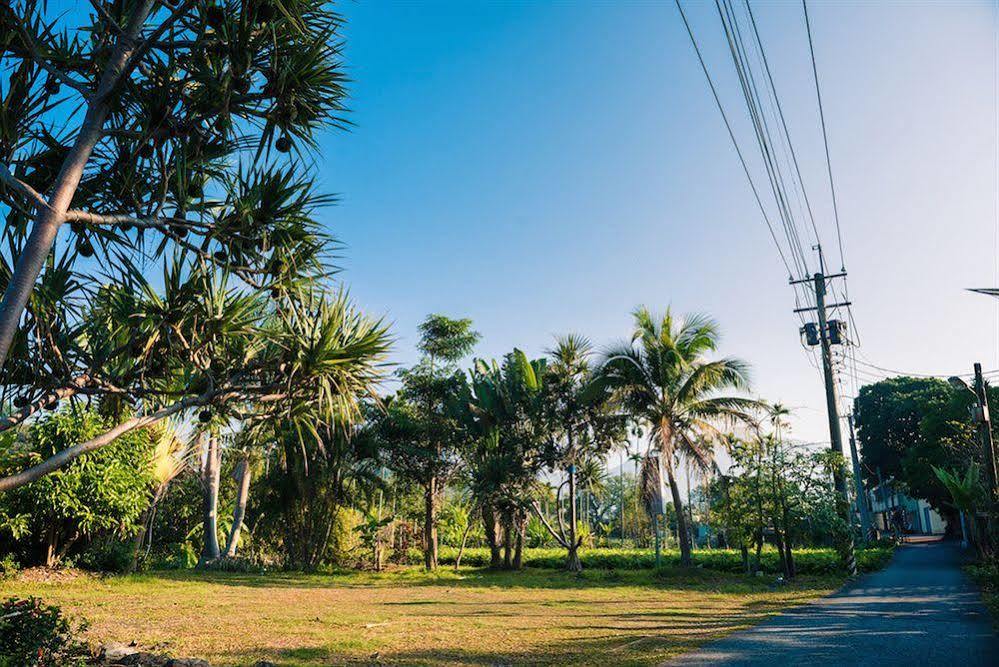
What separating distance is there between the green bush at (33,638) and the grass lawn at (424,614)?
4.33ft

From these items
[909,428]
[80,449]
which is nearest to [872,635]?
[80,449]

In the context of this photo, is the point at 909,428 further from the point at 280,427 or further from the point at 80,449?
the point at 80,449

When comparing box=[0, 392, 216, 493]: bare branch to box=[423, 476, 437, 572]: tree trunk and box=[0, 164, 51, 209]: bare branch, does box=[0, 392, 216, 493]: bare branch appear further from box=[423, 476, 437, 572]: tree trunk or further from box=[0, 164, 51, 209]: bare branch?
box=[423, 476, 437, 572]: tree trunk

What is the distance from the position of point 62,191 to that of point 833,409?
2002cm

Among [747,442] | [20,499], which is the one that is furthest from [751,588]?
[20,499]

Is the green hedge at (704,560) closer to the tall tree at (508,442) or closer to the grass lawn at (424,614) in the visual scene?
the grass lawn at (424,614)

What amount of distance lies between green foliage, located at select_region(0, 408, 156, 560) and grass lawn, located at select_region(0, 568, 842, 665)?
4.01ft

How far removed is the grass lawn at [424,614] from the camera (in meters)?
7.50

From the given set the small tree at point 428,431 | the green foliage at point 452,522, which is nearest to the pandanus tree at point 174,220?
the small tree at point 428,431

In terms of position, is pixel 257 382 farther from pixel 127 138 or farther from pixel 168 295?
pixel 127 138

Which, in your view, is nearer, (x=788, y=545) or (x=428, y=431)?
(x=788, y=545)

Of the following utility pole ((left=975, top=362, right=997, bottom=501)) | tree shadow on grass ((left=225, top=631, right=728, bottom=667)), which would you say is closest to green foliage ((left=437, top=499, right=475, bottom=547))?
utility pole ((left=975, top=362, right=997, bottom=501))

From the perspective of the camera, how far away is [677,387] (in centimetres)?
A: 2047

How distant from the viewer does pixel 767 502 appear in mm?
18312
